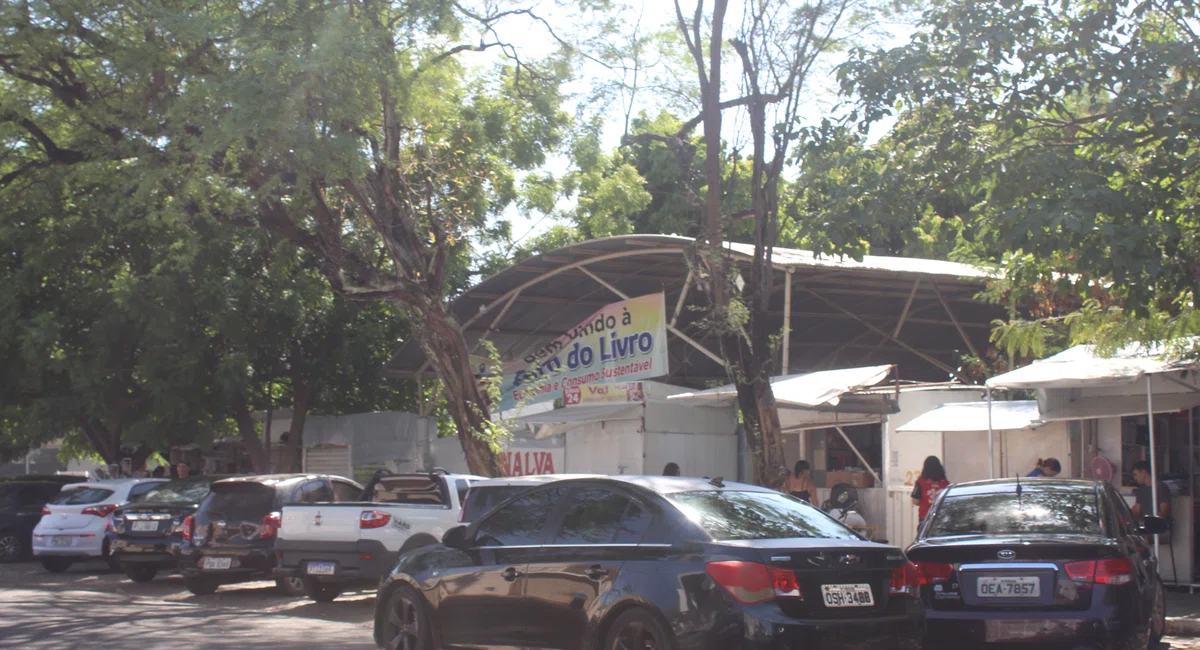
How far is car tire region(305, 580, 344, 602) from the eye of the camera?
44.9ft

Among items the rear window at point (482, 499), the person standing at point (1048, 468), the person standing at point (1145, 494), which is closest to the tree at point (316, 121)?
the rear window at point (482, 499)

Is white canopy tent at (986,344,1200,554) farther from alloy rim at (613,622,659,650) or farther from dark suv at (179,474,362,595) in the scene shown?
dark suv at (179,474,362,595)

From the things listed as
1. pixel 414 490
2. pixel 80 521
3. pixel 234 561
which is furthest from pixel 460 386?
pixel 80 521

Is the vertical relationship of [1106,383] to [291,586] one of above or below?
above

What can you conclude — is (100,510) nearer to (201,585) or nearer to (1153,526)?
(201,585)

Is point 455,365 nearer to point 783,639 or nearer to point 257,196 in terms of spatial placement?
point 257,196

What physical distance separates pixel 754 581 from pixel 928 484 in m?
8.26

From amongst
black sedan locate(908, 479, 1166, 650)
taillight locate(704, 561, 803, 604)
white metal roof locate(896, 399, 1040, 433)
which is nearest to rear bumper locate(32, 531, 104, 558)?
white metal roof locate(896, 399, 1040, 433)

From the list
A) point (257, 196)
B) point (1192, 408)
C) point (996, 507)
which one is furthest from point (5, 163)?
point (1192, 408)

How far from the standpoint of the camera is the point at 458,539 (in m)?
8.63

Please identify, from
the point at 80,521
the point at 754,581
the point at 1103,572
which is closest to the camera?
the point at 754,581

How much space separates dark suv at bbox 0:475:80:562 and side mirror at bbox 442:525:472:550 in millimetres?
15910

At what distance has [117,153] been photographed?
15.6 m

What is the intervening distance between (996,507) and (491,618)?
4.09 meters
